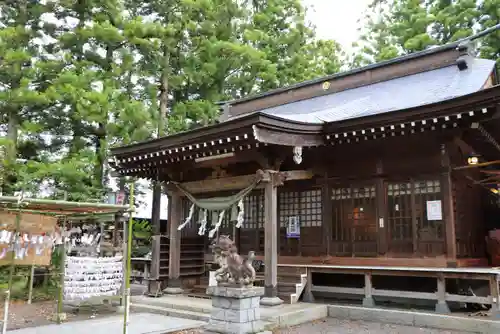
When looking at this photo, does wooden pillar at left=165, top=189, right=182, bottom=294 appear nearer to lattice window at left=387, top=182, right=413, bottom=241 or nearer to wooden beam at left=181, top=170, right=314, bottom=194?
wooden beam at left=181, top=170, right=314, bottom=194

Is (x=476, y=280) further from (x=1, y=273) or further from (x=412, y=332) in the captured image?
(x=1, y=273)

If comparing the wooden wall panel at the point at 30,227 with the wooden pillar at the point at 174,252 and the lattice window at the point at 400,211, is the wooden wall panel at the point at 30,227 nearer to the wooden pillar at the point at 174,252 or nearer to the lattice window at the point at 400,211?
the wooden pillar at the point at 174,252

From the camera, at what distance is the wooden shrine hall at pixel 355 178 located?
28.8 ft

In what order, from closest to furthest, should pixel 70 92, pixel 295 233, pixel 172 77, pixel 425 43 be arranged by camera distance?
pixel 295 233, pixel 70 92, pixel 172 77, pixel 425 43

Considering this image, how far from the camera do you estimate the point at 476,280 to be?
8.60m

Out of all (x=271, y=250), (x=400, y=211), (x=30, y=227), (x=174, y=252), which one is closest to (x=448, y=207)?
(x=400, y=211)

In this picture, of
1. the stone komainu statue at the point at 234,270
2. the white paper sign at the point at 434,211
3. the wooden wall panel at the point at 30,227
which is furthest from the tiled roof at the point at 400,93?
the wooden wall panel at the point at 30,227

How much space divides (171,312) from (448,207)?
6.26 meters

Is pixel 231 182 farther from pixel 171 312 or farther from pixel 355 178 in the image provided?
pixel 171 312

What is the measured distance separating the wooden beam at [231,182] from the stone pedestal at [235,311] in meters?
3.07

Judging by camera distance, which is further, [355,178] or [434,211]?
[355,178]

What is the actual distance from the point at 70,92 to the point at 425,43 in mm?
17148

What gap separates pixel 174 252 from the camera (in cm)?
1121

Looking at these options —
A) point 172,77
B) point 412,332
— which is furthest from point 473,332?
point 172,77
